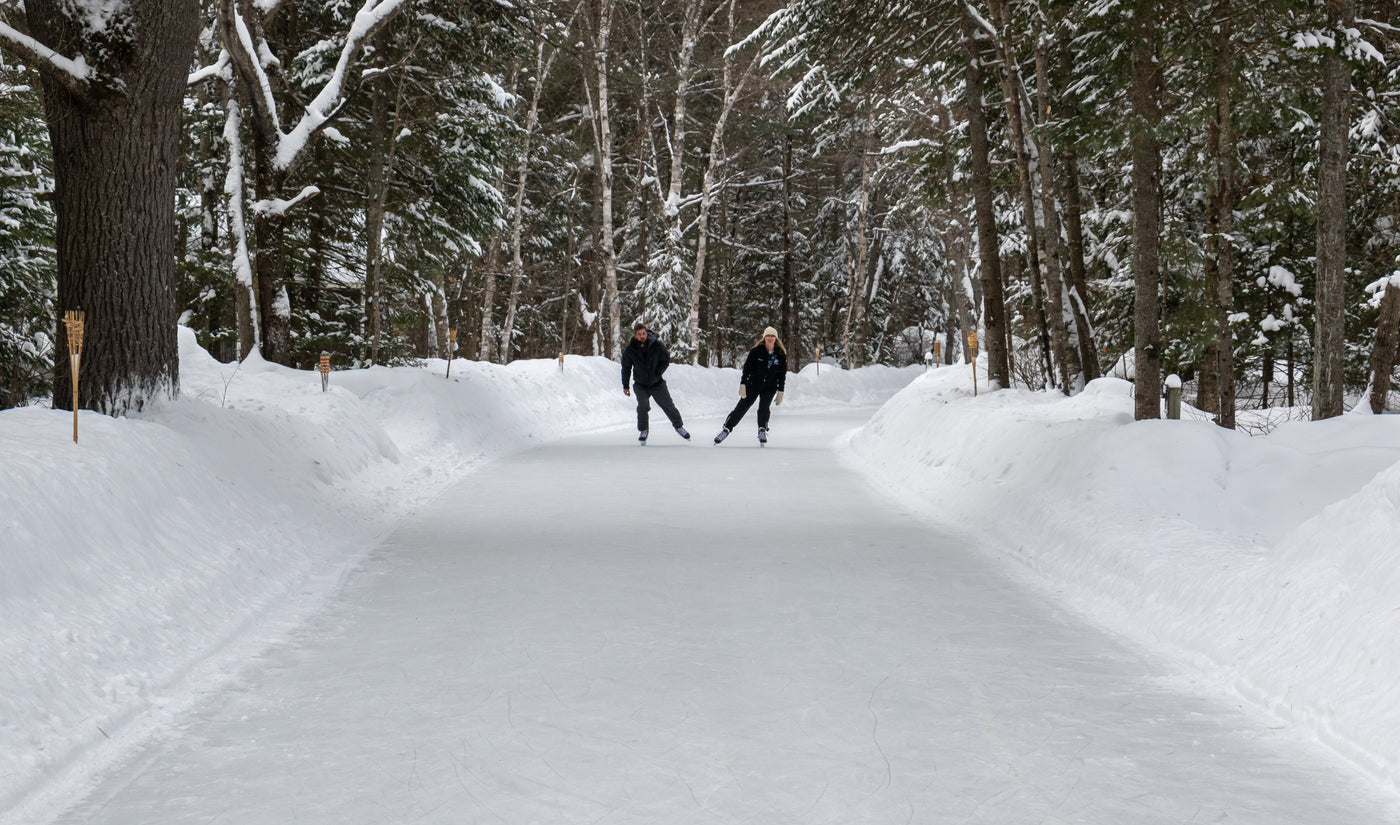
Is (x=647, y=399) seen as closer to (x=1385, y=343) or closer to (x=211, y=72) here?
(x=211, y=72)

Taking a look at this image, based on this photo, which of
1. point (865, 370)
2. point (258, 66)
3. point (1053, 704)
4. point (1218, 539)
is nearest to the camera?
point (1053, 704)

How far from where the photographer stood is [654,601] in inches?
258

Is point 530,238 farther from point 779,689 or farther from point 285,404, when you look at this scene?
point 779,689

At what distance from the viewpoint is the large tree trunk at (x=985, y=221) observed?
1661cm

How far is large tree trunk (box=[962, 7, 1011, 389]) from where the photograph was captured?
16609mm

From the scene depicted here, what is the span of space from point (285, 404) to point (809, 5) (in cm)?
986

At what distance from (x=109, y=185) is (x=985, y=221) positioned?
40.1 ft

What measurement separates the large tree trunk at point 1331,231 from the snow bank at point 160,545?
31.1ft

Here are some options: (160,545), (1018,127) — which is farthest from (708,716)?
(1018,127)

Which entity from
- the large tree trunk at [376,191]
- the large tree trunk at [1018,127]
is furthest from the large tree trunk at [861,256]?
the large tree trunk at [376,191]

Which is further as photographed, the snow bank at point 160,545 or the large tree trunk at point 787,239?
the large tree trunk at point 787,239

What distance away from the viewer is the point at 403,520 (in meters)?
9.76

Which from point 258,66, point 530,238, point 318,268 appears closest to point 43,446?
point 258,66

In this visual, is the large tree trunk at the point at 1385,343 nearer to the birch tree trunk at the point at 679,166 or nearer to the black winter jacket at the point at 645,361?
the black winter jacket at the point at 645,361
